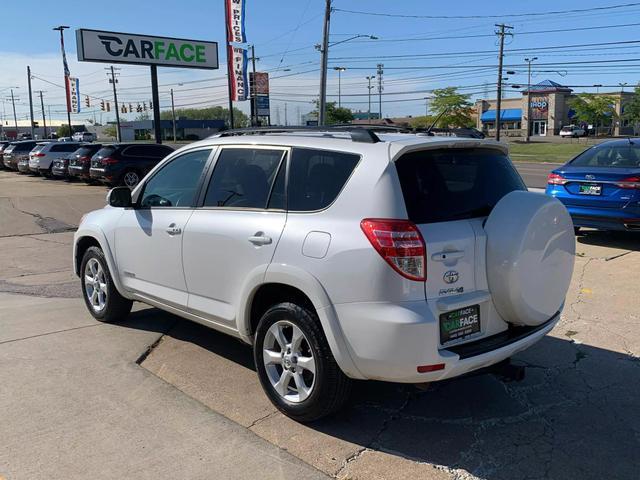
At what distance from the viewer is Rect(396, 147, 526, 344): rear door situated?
10.4 ft

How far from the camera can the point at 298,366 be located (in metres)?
3.60

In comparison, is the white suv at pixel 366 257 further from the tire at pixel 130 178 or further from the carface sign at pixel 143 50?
the carface sign at pixel 143 50

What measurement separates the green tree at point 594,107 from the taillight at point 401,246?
89674 mm

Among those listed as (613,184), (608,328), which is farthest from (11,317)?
(613,184)

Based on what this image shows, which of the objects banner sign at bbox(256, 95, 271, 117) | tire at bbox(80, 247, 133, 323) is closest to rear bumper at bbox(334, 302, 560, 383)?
tire at bbox(80, 247, 133, 323)

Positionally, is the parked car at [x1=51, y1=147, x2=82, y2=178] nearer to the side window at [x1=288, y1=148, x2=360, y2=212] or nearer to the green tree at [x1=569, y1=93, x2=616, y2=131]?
the side window at [x1=288, y1=148, x2=360, y2=212]

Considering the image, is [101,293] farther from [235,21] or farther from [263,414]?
[235,21]

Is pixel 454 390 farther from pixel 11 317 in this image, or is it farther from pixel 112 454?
pixel 11 317

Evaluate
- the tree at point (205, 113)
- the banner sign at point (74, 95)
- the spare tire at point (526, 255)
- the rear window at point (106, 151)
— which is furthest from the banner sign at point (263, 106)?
the tree at point (205, 113)

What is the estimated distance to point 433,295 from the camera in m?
3.14

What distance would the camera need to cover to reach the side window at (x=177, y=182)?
4.53 metres

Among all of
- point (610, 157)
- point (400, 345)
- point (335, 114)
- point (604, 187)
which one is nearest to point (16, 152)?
point (610, 157)

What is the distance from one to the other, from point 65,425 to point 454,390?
2615 mm

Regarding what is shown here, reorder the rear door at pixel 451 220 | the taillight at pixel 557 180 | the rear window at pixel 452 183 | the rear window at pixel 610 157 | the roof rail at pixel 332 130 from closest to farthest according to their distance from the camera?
the rear door at pixel 451 220, the rear window at pixel 452 183, the roof rail at pixel 332 130, the rear window at pixel 610 157, the taillight at pixel 557 180
